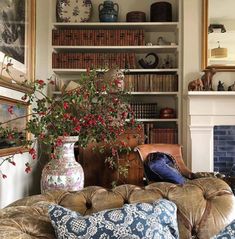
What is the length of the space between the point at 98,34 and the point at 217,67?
1.48m

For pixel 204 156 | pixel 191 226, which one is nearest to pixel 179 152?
pixel 204 156

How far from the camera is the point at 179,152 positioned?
3678 millimetres

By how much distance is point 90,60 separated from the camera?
415 cm

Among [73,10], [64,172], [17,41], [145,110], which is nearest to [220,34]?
[145,110]

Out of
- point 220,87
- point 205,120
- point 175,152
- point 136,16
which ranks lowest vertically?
point 175,152

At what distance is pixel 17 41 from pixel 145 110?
70.6 inches

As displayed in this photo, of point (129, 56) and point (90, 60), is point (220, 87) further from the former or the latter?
point (90, 60)

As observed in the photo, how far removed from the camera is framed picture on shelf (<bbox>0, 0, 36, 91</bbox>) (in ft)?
8.61

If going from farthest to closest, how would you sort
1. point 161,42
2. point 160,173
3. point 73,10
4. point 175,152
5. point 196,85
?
point 161,42 → point 73,10 → point 196,85 → point 175,152 → point 160,173

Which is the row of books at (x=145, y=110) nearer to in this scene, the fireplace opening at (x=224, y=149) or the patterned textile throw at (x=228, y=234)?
the fireplace opening at (x=224, y=149)

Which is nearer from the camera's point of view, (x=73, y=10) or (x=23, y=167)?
(x=23, y=167)

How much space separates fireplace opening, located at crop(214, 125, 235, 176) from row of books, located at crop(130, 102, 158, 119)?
767mm

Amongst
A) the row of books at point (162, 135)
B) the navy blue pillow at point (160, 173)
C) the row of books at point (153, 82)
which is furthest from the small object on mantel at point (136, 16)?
the navy blue pillow at point (160, 173)

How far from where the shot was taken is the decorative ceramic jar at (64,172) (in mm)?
2406
